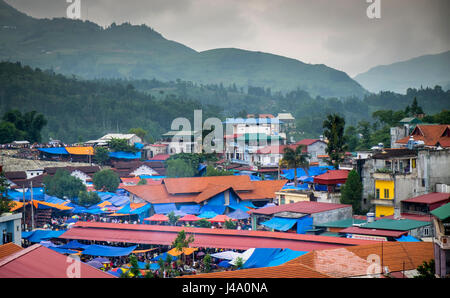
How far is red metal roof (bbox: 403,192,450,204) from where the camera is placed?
15.1 m

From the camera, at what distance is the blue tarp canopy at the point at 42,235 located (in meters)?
16.9

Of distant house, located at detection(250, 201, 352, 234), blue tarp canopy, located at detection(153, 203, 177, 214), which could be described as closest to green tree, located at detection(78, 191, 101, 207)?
blue tarp canopy, located at detection(153, 203, 177, 214)

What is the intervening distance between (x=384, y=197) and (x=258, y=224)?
4272mm

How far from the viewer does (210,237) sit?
51.7ft

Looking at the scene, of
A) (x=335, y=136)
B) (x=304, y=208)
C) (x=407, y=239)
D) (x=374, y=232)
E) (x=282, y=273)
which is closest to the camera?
(x=282, y=273)

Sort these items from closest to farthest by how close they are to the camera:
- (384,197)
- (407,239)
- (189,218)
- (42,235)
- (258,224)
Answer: (407,239), (42,235), (384,197), (258,224), (189,218)

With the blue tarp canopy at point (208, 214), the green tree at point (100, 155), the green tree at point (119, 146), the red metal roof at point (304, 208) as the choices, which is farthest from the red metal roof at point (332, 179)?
the green tree at point (119, 146)

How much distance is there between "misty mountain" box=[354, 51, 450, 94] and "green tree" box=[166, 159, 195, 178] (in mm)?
62754

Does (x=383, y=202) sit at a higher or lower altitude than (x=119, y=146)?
lower

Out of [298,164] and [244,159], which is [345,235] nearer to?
[298,164]

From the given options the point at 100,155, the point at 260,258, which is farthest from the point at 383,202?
the point at 100,155

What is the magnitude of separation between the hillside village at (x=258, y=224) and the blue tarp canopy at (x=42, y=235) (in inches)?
2.3

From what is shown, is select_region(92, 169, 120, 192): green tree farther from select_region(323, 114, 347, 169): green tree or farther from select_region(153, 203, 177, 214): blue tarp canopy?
select_region(323, 114, 347, 169): green tree

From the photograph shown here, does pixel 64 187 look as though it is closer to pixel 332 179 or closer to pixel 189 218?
pixel 189 218
